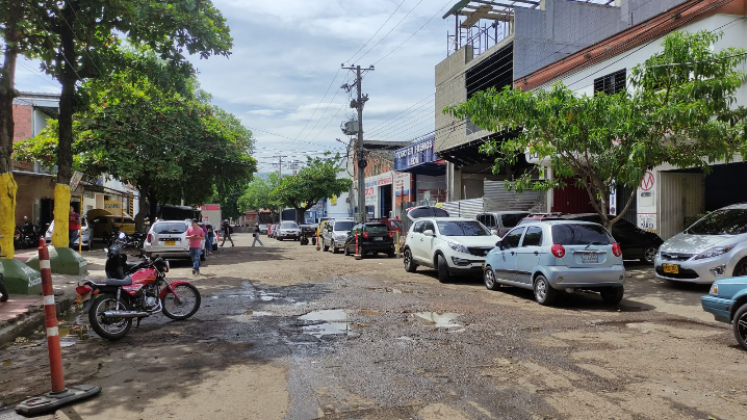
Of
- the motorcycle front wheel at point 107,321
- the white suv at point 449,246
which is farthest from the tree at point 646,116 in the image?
the motorcycle front wheel at point 107,321

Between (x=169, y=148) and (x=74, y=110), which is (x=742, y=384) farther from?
(x=169, y=148)

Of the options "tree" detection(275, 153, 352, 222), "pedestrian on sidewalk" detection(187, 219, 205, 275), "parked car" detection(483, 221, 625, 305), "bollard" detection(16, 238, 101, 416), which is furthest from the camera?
"tree" detection(275, 153, 352, 222)

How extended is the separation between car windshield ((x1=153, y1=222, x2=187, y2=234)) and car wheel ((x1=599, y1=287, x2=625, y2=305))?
13.4 m

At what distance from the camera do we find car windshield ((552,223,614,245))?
9594 millimetres

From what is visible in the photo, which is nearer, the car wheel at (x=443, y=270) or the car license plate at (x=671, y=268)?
the car license plate at (x=671, y=268)

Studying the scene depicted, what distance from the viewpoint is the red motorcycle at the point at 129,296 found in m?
7.16

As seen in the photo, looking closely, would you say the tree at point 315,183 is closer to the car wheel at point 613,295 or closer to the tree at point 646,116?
the tree at point 646,116

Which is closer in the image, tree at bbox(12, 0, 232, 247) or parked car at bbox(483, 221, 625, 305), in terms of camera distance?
parked car at bbox(483, 221, 625, 305)

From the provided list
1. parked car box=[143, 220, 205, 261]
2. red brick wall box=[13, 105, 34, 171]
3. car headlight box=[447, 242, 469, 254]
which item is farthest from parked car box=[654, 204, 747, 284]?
red brick wall box=[13, 105, 34, 171]

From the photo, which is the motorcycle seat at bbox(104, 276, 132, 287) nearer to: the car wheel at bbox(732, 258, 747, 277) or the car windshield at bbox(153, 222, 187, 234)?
the car wheel at bbox(732, 258, 747, 277)

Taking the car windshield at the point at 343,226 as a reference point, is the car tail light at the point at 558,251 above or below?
below

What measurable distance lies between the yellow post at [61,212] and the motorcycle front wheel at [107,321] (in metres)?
6.61

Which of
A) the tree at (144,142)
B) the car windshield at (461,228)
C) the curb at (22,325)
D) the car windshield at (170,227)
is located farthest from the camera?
A: the tree at (144,142)

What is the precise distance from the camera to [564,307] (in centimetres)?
955
